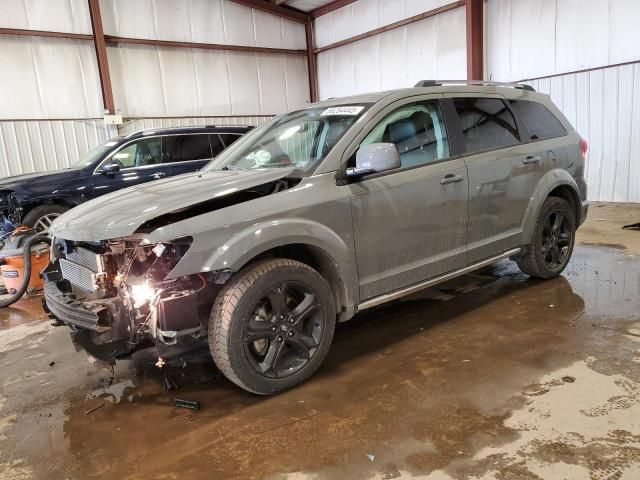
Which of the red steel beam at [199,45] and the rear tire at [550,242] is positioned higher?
the red steel beam at [199,45]

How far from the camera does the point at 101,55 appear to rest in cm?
1035

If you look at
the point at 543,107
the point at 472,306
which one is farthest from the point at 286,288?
the point at 543,107

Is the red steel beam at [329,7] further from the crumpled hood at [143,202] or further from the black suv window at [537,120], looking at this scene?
the crumpled hood at [143,202]

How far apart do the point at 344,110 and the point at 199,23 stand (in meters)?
10.0

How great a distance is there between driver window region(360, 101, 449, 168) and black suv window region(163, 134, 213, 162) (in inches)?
200

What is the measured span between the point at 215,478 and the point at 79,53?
10.6 metres

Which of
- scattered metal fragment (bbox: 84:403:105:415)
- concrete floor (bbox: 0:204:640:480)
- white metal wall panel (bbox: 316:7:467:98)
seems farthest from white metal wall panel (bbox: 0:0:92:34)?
scattered metal fragment (bbox: 84:403:105:415)

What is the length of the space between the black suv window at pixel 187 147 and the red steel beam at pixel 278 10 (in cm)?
628

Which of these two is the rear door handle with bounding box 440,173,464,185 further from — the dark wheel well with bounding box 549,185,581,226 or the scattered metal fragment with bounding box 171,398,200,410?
the scattered metal fragment with bounding box 171,398,200,410

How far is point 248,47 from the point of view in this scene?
12.6m

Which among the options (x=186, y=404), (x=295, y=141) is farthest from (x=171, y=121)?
(x=186, y=404)

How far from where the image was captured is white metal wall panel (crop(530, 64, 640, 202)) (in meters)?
8.05

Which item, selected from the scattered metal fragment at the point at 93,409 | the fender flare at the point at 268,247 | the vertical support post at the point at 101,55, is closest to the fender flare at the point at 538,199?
the fender flare at the point at 268,247

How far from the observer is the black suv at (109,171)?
6465 mm
